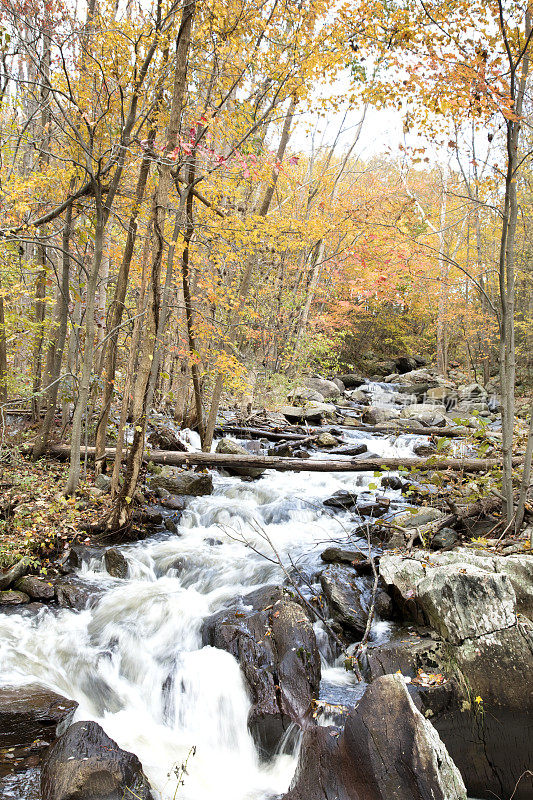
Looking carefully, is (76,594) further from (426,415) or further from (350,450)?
(426,415)

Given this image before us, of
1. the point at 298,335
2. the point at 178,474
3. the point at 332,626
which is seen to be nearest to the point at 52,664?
the point at 332,626

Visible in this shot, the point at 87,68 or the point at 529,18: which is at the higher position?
the point at 87,68

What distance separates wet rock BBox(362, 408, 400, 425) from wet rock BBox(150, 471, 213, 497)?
8778mm

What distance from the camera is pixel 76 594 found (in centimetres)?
505

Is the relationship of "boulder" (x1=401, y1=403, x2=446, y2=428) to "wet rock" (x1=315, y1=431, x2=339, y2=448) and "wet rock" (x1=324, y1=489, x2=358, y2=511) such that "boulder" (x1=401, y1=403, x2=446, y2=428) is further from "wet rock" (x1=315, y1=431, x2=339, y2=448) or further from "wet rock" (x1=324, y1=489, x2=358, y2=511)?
"wet rock" (x1=324, y1=489, x2=358, y2=511)

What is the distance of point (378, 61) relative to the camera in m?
6.20

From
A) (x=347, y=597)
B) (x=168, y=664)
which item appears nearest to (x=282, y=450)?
(x=347, y=597)

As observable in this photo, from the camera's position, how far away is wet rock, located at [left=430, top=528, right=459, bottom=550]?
5.67m

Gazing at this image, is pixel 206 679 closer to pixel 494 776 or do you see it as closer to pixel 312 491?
pixel 494 776

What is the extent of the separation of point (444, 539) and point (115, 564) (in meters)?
4.05

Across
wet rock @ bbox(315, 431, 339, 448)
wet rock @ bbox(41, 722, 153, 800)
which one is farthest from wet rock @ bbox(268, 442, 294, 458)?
wet rock @ bbox(41, 722, 153, 800)

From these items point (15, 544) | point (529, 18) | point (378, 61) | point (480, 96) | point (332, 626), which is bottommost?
point (332, 626)

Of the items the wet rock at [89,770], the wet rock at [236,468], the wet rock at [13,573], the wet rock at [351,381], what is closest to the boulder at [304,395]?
the wet rock at [351,381]

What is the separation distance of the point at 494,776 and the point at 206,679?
7.46ft
